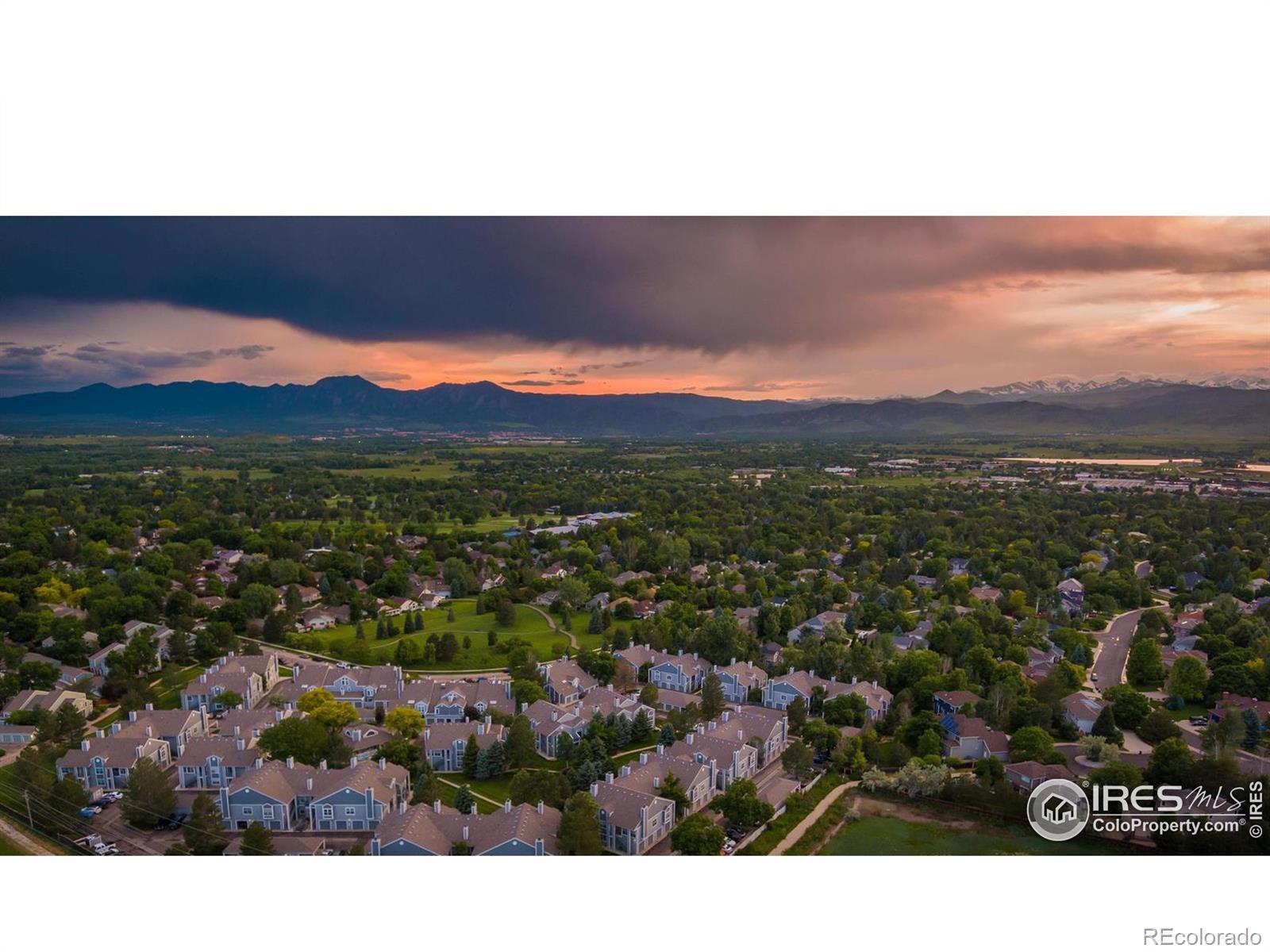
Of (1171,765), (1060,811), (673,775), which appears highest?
(1171,765)

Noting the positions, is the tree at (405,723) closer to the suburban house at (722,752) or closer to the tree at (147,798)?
the tree at (147,798)

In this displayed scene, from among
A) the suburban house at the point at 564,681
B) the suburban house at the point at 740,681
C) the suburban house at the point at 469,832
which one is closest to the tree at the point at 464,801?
the suburban house at the point at 469,832

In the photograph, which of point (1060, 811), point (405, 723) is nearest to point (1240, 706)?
point (1060, 811)

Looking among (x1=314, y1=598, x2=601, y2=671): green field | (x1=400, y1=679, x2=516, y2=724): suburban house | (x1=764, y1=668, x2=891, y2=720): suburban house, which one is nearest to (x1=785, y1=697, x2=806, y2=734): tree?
(x1=764, y1=668, x2=891, y2=720): suburban house

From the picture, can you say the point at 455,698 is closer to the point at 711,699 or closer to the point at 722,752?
the point at 711,699

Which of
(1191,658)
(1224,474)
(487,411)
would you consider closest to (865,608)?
(1191,658)

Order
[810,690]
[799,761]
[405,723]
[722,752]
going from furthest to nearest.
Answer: [810,690] → [405,723] → [722,752] → [799,761]
